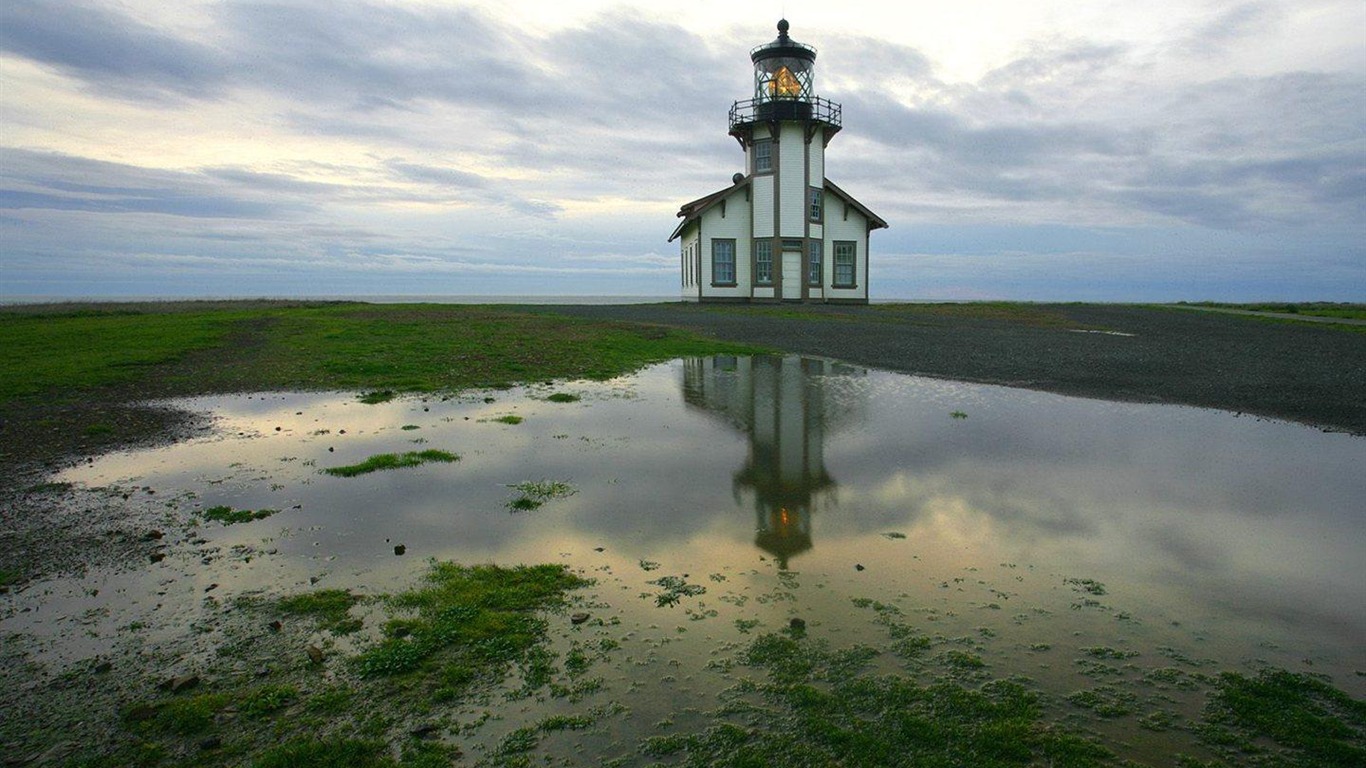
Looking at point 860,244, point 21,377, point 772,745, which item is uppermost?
point 860,244

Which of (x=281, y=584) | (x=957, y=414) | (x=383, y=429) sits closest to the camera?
(x=281, y=584)

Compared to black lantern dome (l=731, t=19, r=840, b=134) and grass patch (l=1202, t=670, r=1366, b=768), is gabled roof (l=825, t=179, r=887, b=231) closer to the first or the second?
black lantern dome (l=731, t=19, r=840, b=134)

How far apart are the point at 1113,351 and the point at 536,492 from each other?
20123 mm

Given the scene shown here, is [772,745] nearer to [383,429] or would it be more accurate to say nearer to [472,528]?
Result: [472,528]

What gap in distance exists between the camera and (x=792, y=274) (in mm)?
44625

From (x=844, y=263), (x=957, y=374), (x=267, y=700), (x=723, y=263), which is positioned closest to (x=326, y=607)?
(x=267, y=700)

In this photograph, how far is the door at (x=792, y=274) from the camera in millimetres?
44469

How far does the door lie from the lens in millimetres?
44469

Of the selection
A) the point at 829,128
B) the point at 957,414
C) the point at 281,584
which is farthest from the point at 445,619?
the point at 829,128

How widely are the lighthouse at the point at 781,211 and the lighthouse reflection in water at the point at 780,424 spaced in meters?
24.3

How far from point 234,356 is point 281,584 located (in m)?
18.4

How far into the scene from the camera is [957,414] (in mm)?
13070

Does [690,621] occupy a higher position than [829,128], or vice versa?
[829,128]

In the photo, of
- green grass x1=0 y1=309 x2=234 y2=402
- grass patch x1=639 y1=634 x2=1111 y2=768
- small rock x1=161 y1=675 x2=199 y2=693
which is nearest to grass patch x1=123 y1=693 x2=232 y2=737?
small rock x1=161 y1=675 x2=199 y2=693
